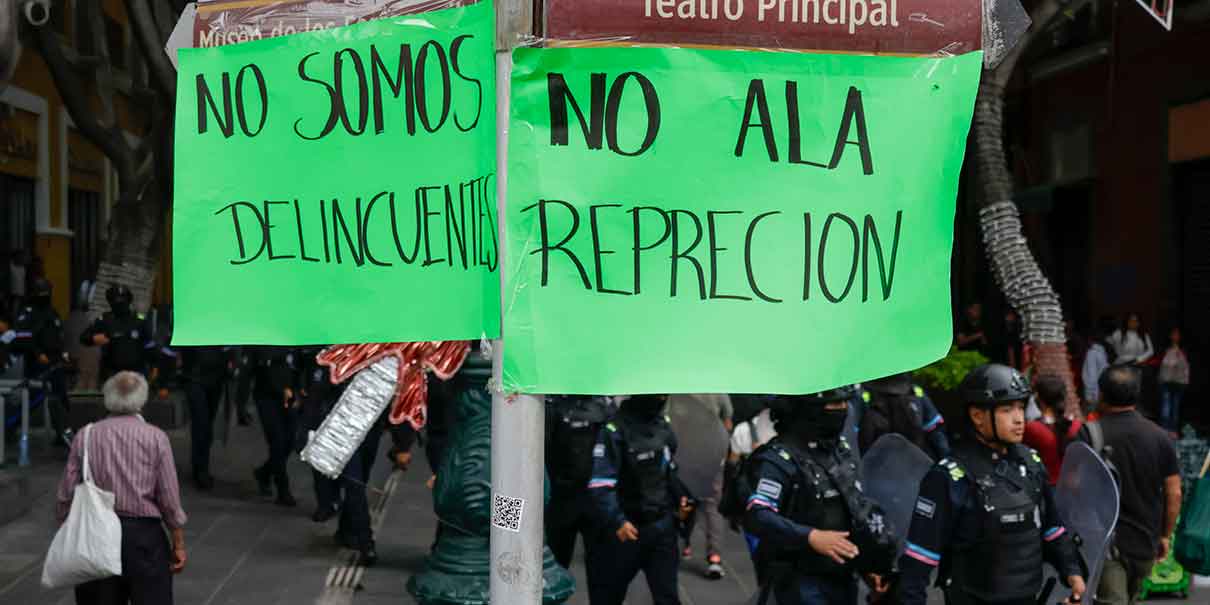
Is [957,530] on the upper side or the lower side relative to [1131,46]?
lower

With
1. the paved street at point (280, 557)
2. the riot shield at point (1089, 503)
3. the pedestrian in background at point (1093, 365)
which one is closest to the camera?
the riot shield at point (1089, 503)

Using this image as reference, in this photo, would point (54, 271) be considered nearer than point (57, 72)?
No

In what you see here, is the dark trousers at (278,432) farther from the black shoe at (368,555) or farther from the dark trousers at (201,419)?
the black shoe at (368,555)

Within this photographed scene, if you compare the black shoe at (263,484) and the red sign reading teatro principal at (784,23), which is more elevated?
the red sign reading teatro principal at (784,23)

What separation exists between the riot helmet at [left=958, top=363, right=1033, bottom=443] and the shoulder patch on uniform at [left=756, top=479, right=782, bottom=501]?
0.85 metres

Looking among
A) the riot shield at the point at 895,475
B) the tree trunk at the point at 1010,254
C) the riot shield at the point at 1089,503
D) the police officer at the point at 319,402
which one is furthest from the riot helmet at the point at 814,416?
the tree trunk at the point at 1010,254

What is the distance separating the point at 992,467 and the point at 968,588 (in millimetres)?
502

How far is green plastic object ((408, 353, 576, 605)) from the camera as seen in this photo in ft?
23.7

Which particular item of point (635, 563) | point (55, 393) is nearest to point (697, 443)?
point (635, 563)

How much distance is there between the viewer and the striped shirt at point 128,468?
6133mm

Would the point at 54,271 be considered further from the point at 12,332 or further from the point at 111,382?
the point at 111,382

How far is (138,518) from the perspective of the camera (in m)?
6.19

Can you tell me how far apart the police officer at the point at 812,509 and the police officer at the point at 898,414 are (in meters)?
3.31

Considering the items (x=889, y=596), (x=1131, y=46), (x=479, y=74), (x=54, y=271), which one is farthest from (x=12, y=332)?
(x=1131, y=46)
